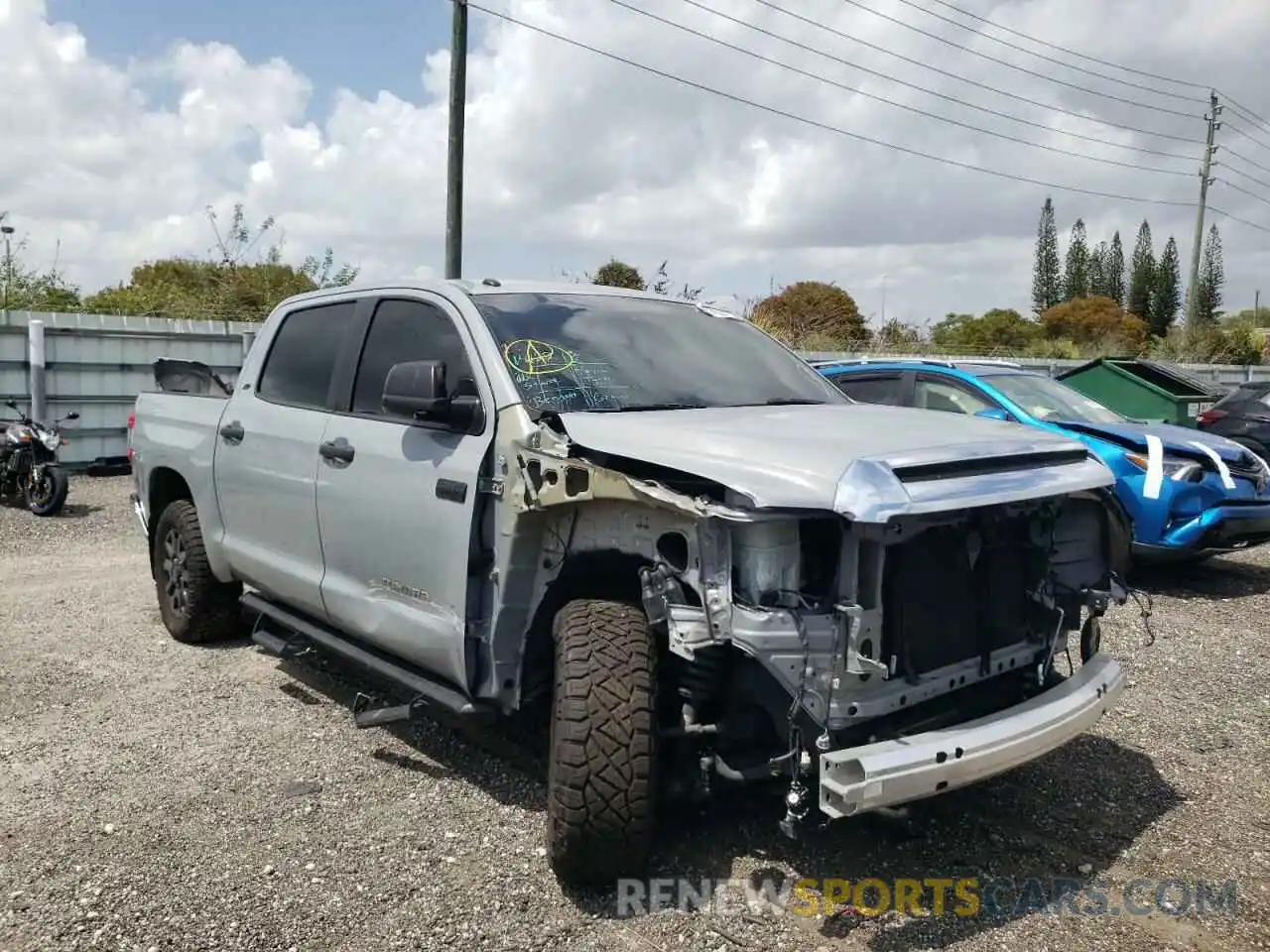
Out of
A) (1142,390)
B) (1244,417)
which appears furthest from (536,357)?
(1142,390)

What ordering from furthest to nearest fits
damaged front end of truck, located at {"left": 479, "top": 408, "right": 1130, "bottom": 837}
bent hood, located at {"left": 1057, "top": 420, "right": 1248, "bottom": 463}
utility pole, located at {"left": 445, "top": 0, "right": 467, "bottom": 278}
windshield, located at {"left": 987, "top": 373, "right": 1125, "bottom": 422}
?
utility pole, located at {"left": 445, "top": 0, "right": 467, "bottom": 278} < windshield, located at {"left": 987, "top": 373, "right": 1125, "bottom": 422} < bent hood, located at {"left": 1057, "top": 420, "right": 1248, "bottom": 463} < damaged front end of truck, located at {"left": 479, "top": 408, "right": 1130, "bottom": 837}

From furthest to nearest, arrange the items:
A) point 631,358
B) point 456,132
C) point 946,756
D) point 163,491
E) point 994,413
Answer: point 456,132, point 994,413, point 163,491, point 631,358, point 946,756

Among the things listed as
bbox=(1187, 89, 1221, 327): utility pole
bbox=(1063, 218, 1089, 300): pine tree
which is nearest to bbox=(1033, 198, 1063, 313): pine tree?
bbox=(1063, 218, 1089, 300): pine tree

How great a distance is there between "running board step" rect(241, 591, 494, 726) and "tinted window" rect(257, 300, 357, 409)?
101 centimetres

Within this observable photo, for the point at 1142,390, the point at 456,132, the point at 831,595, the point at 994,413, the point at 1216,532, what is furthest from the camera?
the point at 456,132

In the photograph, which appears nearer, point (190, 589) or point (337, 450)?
point (337, 450)

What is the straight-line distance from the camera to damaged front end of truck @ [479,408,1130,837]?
9.63ft

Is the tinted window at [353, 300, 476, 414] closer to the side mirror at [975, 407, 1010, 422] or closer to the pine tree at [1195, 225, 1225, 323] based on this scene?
the side mirror at [975, 407, 1010, 422]

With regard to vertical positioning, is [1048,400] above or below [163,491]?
above

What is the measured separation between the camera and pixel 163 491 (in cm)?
630

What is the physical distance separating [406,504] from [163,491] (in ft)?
9.81

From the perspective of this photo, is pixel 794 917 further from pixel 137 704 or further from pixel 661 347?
pixel 137 704

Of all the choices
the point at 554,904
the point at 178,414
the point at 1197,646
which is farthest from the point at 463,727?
the point at 1197,646

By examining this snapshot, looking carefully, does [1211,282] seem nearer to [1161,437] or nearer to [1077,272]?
[1077,272]
